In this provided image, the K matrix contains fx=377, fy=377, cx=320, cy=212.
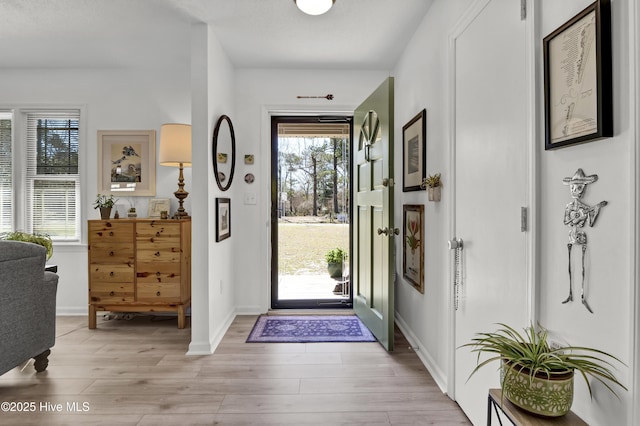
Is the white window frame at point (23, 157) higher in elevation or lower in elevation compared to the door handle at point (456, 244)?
higher

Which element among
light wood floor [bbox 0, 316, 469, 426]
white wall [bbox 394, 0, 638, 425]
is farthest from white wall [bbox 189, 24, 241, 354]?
white wall [bbox 394, 0, 638, 425]

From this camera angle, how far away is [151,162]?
383 centimetres

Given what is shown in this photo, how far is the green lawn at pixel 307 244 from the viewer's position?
4082 millimetres

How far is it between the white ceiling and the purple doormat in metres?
2.51

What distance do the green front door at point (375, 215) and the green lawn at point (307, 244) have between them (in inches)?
11.2

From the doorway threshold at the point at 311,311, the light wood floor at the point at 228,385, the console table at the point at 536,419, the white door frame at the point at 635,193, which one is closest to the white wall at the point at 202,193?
the light wood floor at the point at 228,385

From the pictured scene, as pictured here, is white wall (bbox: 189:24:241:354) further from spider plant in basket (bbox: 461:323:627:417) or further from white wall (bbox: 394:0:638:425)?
spider plant in basket (bbox: 461:323:627:417)

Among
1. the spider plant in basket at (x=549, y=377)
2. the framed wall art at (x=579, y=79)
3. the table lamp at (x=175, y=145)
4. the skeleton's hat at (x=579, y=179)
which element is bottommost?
the spider plant in basket at (x=549, y=377)

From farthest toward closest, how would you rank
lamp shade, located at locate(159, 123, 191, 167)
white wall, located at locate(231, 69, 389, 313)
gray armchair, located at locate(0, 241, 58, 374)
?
white wall, located at locate(231, 69, 389, 313) → lamp shade, located at locate(159, 123, 191, 167) → gray armchair, located at locate(0, 241, 58, 374)

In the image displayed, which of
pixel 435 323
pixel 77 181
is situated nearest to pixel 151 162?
pixel 77 181

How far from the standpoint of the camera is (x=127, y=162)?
3.85 m

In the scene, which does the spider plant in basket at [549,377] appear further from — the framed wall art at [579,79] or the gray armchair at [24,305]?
the gray armchair at [24,305]

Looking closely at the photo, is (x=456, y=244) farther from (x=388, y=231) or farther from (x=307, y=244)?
(x=307, y=244)

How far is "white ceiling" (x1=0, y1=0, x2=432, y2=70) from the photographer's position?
8.69 ft
